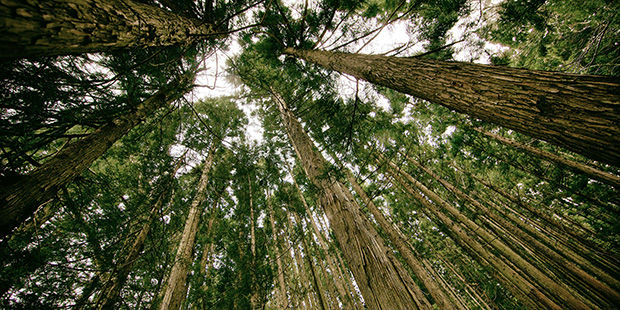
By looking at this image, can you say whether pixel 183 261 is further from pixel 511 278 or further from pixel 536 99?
pixel 511 278

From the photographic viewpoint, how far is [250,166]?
7570mm

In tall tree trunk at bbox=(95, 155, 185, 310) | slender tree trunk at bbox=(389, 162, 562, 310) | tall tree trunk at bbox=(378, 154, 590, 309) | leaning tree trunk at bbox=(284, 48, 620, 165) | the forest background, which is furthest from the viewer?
slender tree trunk at bbox=(389, 162, 562, 310)

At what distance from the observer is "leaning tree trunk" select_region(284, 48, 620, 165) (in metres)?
0.86

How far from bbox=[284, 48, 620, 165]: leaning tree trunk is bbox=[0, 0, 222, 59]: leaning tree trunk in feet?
8.25

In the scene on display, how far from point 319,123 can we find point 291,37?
7.47 ft

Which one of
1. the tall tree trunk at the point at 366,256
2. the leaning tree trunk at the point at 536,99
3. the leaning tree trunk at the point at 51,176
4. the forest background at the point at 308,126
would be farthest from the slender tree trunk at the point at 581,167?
the leaning tree trunk at the point at 51,176

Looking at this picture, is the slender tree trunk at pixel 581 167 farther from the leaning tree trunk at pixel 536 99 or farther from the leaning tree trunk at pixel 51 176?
the leaning tree trunk at pixel 51 176

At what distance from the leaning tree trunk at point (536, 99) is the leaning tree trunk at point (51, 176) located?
3.93m

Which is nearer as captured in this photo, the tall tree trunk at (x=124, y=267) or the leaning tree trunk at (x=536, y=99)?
the leaning tree trunk at (x=536, y=99)

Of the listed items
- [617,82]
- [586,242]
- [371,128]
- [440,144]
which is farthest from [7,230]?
[586,242]

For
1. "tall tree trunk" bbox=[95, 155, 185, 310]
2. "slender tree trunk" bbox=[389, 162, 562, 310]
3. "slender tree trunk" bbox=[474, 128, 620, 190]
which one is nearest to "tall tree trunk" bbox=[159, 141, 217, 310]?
"tall tree trunk" bbox=[95, 155, 185, 310]

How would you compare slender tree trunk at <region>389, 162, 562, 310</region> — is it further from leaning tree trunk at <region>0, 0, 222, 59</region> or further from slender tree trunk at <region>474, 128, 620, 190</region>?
leaning tree trunk at <region>0, 0, 222, 59</region>

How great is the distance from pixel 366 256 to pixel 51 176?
385 centimetres

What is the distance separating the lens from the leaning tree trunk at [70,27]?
0.89 m
